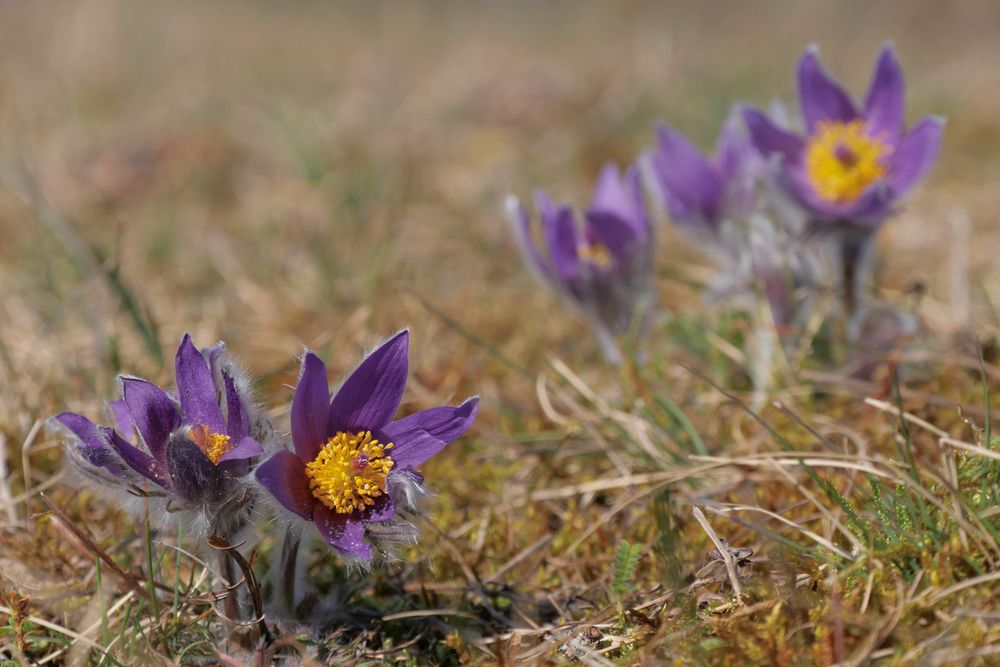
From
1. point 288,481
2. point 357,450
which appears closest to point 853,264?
point 357,450

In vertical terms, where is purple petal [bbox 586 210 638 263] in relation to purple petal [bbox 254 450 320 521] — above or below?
above

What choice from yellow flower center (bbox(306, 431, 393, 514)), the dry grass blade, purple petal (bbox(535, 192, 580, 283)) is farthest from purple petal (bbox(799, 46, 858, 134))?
yellow flower center (bbox(306, 431, 393, 514))

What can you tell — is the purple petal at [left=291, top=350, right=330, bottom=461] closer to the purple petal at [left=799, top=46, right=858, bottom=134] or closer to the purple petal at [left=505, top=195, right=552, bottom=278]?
the purple petal at [left=505, top=195, right=552, bottom=278]

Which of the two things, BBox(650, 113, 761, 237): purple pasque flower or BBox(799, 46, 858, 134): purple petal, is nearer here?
BBox(799, 46, 858, 134): purple petal

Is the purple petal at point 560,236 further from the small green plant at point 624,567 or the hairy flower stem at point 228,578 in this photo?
the hairy flower stem at point 228,578

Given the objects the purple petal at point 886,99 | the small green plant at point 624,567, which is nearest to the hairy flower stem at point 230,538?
the small green plant at point 624,567

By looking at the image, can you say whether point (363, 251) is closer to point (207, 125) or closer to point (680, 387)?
point (680, 387)

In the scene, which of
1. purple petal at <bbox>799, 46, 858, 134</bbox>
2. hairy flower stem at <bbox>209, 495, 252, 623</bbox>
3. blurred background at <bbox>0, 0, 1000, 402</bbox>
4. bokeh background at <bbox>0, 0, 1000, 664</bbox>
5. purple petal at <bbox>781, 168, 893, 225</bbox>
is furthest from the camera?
blurred background at <bbox>0, 0, 1000, 402</bbox>
